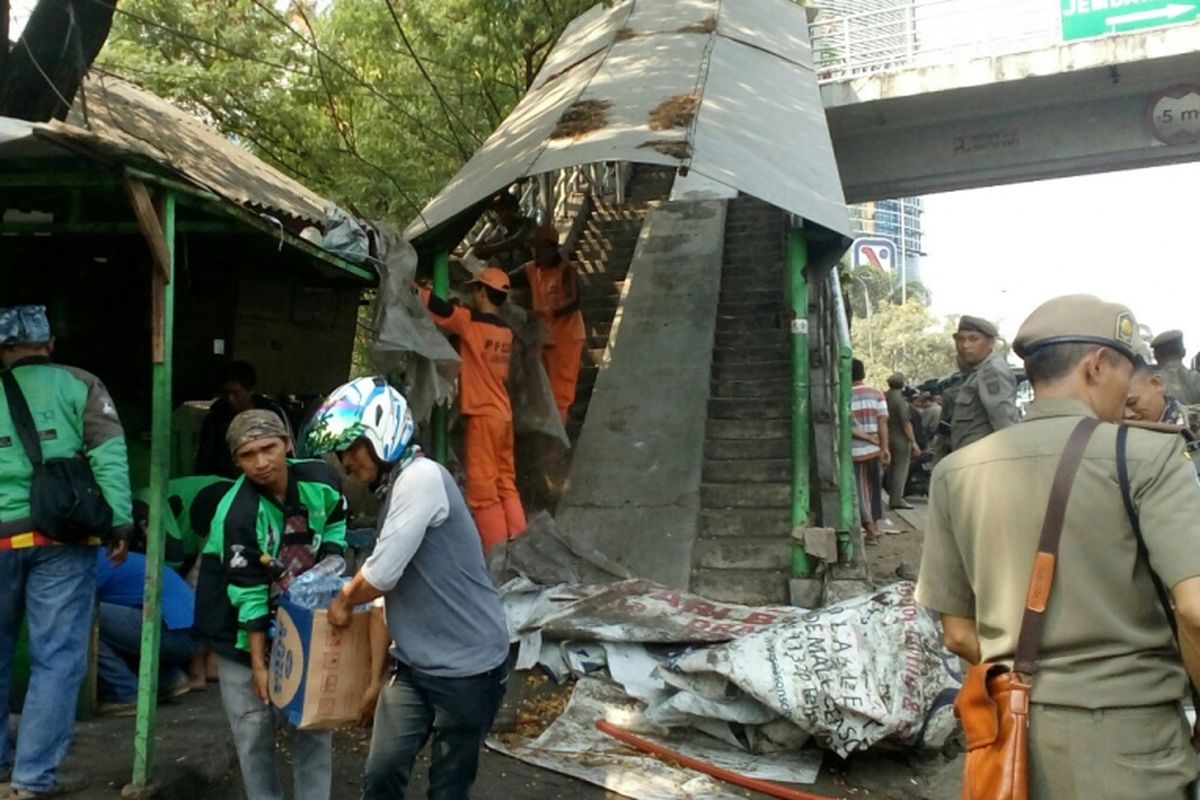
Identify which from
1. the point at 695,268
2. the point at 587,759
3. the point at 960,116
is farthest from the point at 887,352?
the point at 587,759

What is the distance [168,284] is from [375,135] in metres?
8.26

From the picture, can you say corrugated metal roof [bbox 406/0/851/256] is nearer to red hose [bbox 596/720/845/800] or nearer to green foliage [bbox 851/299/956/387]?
red hose [bbox 596/720/845/800]

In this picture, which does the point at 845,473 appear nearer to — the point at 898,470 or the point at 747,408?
the point at 747,408

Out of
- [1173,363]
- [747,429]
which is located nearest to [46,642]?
[747,429]

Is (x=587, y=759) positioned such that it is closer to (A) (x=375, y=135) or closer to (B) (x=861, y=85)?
(A) (x=375, y=135)

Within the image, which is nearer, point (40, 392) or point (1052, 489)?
point (1052, 489)

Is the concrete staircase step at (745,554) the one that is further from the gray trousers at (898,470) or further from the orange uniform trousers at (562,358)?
the gray trousers at (898,470)

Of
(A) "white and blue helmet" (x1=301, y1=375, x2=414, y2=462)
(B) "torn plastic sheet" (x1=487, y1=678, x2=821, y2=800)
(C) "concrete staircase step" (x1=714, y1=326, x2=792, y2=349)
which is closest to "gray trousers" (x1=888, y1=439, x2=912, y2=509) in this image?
(C) "concrete staircase step" (x1=714, y1=326, x2=792, y2=349)

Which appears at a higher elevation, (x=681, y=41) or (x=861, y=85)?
(x=861, y=85)

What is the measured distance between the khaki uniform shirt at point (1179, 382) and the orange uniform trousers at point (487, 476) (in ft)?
13.8

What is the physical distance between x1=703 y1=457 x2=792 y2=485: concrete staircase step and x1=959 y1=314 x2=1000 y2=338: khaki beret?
227 centimetres

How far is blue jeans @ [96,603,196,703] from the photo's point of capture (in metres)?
4.96

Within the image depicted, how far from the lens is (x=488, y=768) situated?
15.9ft

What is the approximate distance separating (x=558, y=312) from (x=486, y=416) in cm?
162
